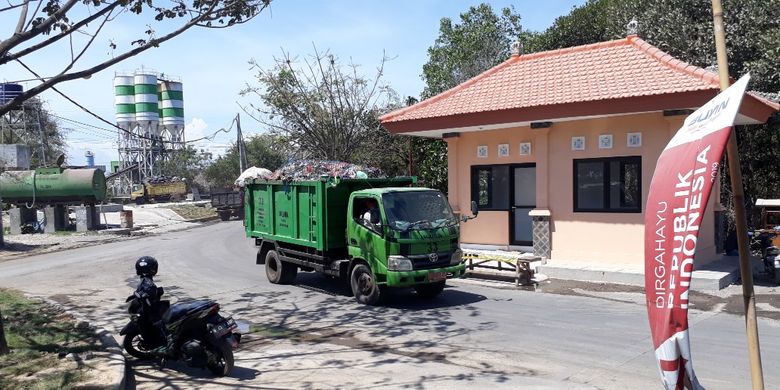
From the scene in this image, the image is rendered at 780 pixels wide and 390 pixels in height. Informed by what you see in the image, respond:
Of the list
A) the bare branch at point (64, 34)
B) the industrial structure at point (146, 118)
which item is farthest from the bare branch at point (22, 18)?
the industrial structure at point (146, 118)

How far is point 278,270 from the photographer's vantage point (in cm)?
1249

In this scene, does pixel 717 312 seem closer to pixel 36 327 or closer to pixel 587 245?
pixel 587 245

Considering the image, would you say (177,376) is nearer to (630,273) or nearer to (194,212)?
(630,273)

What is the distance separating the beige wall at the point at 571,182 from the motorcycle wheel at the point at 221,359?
922cm

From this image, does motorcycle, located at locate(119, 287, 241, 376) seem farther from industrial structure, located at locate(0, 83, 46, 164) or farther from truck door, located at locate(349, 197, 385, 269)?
industrial structure, located at locate(0, 83, 46, 164)

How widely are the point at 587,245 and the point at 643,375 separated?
763cm

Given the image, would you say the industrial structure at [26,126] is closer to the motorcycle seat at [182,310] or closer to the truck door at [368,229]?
the truck door at [368,229]

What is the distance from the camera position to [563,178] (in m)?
13.8

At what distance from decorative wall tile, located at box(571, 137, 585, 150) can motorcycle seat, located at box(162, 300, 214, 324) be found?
9.54m

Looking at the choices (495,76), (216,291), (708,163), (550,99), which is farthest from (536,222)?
(708,163)

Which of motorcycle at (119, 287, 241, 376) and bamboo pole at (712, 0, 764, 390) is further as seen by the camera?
motorcycle at (119, 287, 241, 376)

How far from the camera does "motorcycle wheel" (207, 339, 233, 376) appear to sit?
260 inches

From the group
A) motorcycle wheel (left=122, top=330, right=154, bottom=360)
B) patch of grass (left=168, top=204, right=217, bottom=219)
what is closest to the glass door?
motorcycle wheel (left=122, top=330, right=154, bottom=360)

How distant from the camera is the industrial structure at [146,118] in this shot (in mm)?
71750
